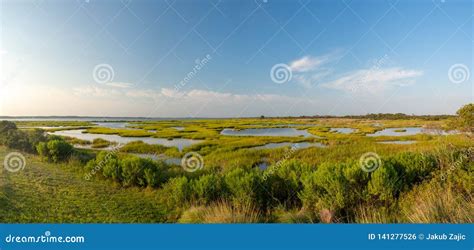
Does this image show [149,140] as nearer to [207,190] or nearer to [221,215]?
[207,190]

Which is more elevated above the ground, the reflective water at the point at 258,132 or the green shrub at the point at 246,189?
the reflective water at the point at 258,132

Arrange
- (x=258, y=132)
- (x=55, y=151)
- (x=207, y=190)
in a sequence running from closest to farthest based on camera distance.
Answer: (x=207, y=190) → (x=55, y=151) → (x=258, y=132)

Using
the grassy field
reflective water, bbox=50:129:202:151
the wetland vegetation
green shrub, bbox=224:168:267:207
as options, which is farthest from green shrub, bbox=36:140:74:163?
green shrub, bbox=224:168:267:207

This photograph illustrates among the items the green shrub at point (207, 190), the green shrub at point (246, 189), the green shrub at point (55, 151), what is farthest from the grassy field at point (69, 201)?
the green shrub at point (55, 151)

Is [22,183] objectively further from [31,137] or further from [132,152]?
[31,137]

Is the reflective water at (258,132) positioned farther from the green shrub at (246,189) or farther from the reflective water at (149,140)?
the green shrub at (246,189)

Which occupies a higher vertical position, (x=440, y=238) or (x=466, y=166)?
(x=466, y=166)

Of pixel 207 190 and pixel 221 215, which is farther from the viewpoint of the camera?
pixel 207 190

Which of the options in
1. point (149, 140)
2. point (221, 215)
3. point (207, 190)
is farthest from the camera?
point (149, 140)

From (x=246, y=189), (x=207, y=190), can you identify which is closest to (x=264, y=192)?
(x=246, y=189)

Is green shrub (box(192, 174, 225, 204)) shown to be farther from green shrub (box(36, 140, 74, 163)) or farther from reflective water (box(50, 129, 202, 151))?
green shrub (box(36, 140, 74, 163))

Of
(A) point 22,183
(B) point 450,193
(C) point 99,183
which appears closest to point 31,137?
(A) point 22,183

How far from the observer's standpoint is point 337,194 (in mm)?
4773

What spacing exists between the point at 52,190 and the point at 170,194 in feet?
9.86
